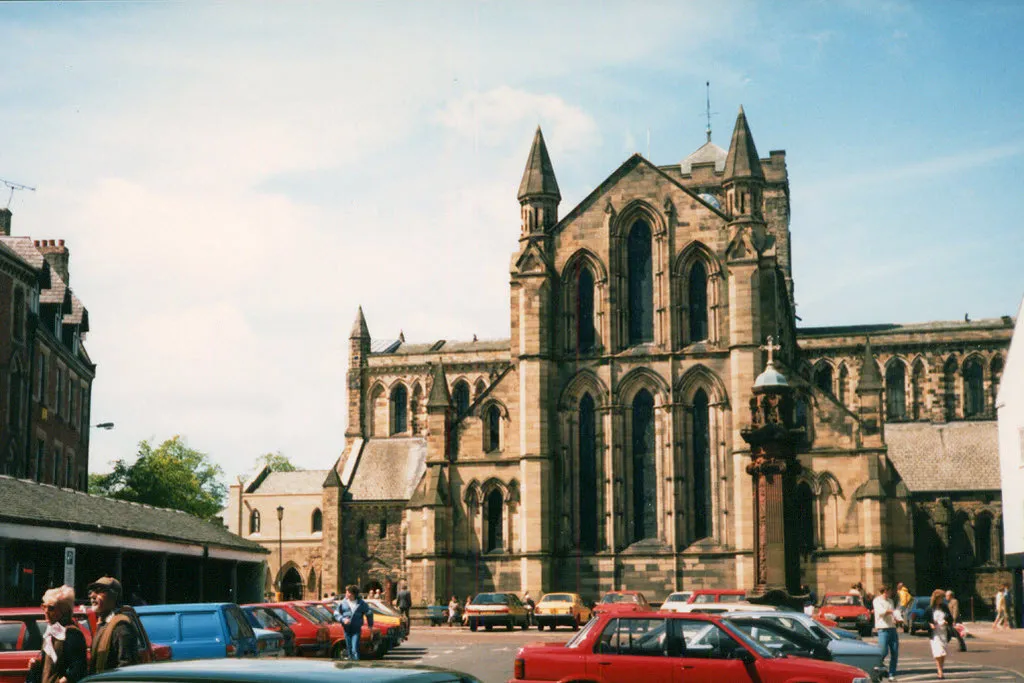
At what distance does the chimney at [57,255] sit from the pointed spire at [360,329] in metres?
32.3

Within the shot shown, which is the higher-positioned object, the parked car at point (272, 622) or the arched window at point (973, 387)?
the arched window at point (973, 387)

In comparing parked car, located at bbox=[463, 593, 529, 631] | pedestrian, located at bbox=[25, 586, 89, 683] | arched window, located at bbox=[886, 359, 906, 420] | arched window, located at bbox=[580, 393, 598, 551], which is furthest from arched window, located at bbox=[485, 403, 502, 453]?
pedestrian, located at bbox=[25, 586, 89, 683]

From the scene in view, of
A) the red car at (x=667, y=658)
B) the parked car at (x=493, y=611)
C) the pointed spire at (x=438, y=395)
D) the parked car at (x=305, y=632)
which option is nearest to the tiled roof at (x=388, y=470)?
the pointed spire at (x=438, y=395)

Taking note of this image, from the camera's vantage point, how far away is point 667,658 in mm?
17078

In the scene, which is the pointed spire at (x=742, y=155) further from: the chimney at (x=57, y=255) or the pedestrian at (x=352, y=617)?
the pedestrian at (x=352, y=617)

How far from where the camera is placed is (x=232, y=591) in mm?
50438

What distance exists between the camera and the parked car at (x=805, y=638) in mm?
19938

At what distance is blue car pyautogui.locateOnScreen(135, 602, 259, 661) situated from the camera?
20.2 metres

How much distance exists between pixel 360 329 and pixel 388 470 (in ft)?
37.2

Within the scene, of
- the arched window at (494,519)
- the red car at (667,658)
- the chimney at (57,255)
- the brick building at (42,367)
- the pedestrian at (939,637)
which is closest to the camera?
the red car at (667,658)

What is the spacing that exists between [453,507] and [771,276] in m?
16.2

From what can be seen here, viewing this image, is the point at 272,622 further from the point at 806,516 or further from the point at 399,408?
the point at 399,408

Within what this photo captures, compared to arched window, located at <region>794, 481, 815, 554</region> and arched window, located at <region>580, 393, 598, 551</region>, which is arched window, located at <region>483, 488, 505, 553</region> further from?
arched window, located at <region>794, 481, 815, 554</region>

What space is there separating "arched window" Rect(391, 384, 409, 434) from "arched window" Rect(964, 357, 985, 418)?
32389 millimetres
